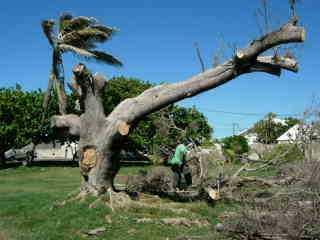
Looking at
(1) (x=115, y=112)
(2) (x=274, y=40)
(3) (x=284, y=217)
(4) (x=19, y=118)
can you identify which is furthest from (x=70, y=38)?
(4) (x=19, y=118)

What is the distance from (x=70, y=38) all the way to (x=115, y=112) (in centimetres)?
319

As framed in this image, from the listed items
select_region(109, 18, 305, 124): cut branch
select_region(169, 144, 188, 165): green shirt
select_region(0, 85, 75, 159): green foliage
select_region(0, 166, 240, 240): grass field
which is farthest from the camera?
select_region(0, 85, 75, 159): green foliage

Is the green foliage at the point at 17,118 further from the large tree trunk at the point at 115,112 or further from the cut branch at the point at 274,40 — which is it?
the cut branch at the point at 274,40

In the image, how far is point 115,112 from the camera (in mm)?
11594

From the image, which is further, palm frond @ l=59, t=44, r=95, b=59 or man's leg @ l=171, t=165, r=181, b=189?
palm frond @ l=59, t=44, r=95, b=59

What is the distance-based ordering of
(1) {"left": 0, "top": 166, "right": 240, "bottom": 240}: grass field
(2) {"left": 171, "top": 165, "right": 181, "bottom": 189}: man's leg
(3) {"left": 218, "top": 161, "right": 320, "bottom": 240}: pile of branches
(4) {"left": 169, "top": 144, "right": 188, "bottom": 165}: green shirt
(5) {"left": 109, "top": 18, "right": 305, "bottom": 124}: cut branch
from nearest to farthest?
(3) {"left": 218, "top": 161, "right": 320, "bottom": 240}: pile of branches, (1) {"left": 0, "top": 166, "right": 240, "bottom": 240}: grass field, (5) {"left": 109, "top": 18, "right": 305, "bottom": 124}: cut branch, (4) {"left": 169, "top": 144, "right": 188, "bottom": 165}: green shirt, (2) {"left": 171, "top": 165, "right": 181, "bottom": 189}: man's leg

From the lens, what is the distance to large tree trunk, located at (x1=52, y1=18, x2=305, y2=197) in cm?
1112

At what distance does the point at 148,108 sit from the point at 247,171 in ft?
12.2

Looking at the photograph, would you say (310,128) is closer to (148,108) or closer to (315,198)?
(148,108)

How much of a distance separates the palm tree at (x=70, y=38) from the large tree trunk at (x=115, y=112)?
182 cm

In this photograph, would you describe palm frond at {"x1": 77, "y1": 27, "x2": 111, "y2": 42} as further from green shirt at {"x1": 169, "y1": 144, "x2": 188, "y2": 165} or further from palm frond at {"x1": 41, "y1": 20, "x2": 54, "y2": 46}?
green shirt at {"x1": 169, "y1": 144, "x2": 188, "y2": 165}

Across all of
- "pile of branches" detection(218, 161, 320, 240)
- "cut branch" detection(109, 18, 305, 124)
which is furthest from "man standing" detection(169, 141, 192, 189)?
"pile of branches" detection(218, 161, 320, 240)

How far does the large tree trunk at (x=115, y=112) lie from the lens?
11125 millimetres

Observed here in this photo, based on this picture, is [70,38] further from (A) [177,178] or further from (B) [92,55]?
(A) [177,178]
